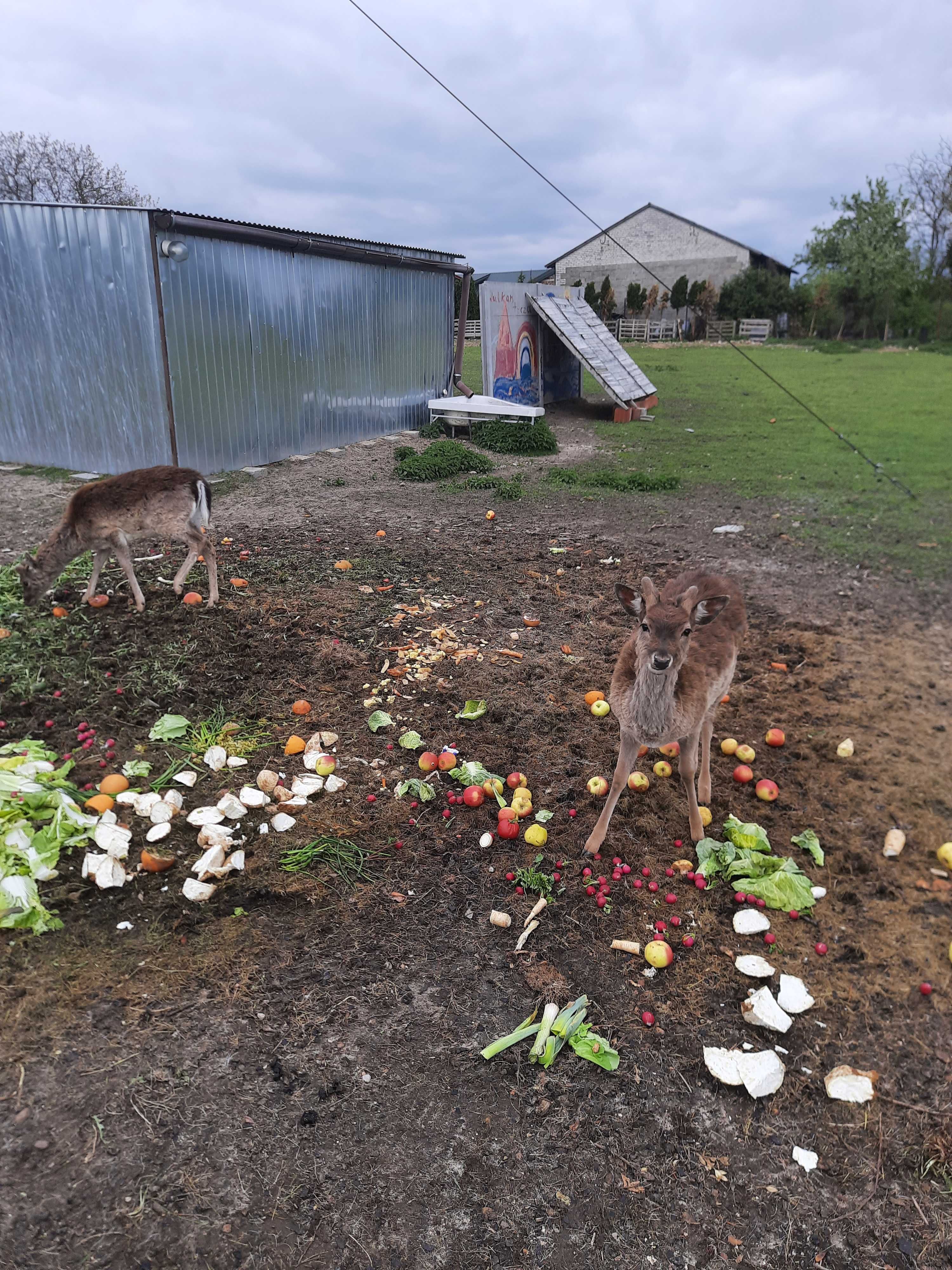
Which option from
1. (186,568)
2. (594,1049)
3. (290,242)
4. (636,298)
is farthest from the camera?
(636,298)

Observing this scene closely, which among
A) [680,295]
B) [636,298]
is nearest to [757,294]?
[680,295]

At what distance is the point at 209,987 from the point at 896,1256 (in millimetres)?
2923

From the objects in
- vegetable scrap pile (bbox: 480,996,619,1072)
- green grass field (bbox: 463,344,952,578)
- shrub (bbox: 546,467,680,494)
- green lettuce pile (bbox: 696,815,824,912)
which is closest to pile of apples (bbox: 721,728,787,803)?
green lettuce pile (bbox: 696,815,824,912)

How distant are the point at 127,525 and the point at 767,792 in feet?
20.2

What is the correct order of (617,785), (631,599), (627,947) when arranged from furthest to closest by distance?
(617,785)
(631,599)
(627,947)

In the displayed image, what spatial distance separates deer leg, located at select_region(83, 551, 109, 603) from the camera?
24.0ft

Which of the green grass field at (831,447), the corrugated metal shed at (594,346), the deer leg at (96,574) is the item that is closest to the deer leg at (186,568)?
the deer leg at (96,574)

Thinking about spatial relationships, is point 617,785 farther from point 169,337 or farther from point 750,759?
point 169,337

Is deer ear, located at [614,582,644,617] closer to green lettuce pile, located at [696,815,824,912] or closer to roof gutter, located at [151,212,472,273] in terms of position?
green lettuce pile, located at [696,815,824,912]

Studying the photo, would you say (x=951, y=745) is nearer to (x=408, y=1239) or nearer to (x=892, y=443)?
(x=408, y=1239)

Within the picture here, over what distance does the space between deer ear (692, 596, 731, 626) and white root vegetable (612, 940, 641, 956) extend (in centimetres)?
178

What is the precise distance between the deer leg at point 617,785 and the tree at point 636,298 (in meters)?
52.2

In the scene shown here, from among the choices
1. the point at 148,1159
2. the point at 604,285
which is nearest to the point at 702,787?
the point at 148,1159

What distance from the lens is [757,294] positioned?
47219mm
